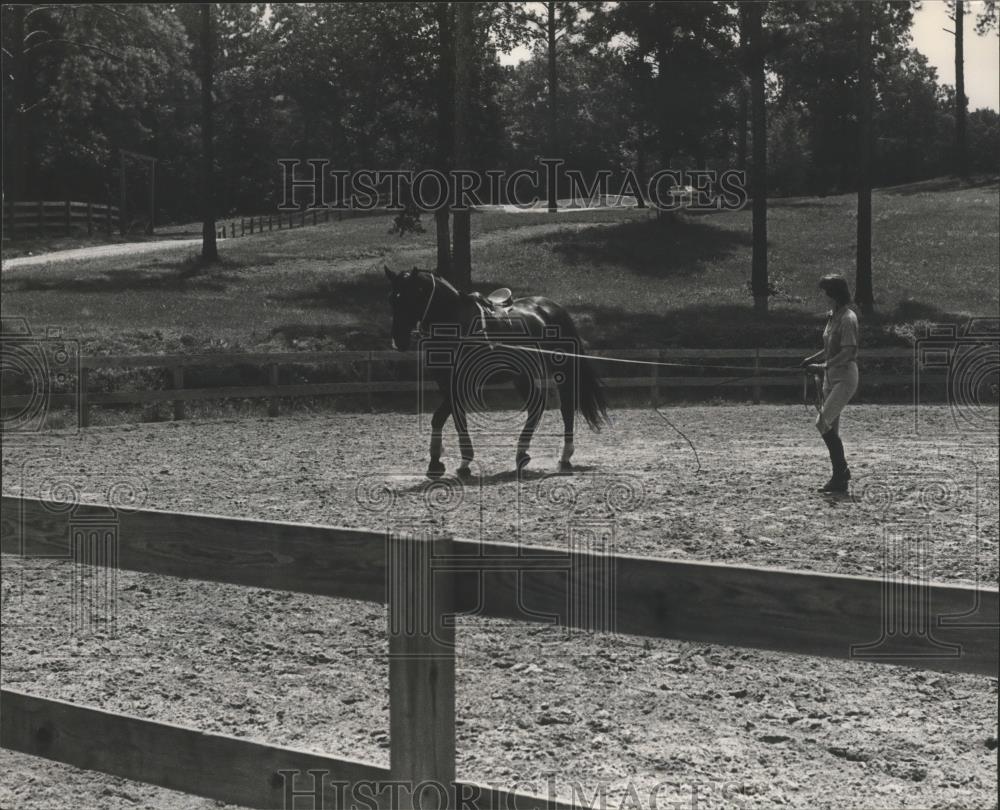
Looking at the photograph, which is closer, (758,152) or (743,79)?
(758,152)

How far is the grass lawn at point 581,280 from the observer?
26.0 m

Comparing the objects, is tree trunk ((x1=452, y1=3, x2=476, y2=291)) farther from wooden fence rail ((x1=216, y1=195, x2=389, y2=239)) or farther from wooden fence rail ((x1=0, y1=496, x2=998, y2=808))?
wooden fence rail ((x1=216, y1=195, x2=389, y2=239))

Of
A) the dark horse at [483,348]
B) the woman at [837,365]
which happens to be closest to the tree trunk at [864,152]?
the dark horse at [483,348]

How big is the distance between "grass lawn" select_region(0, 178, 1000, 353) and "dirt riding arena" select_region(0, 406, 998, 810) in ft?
41.8

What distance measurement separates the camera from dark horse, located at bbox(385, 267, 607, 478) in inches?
471

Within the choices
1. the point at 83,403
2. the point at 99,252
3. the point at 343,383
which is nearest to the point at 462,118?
the point at 343,383

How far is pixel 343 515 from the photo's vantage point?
10.4m

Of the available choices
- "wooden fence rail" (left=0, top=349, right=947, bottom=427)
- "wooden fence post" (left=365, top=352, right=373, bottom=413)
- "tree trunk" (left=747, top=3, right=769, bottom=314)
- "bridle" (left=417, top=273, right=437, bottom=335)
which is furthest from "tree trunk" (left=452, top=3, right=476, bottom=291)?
"bridle" (left=417, top=273, right=437, bottom=335)

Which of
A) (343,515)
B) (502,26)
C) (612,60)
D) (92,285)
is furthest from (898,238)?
(343,515)

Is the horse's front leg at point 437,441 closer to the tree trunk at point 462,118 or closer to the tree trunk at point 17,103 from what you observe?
the tree trunk at point 462,118

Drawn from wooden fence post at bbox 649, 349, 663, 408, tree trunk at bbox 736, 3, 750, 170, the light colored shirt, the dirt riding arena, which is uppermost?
tree trunk at bbox 736, 3, 750, 170

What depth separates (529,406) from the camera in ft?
43.1

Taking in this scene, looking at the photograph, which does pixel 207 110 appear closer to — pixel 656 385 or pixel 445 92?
pixel 445 92

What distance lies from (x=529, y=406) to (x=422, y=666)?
10.1 meters
